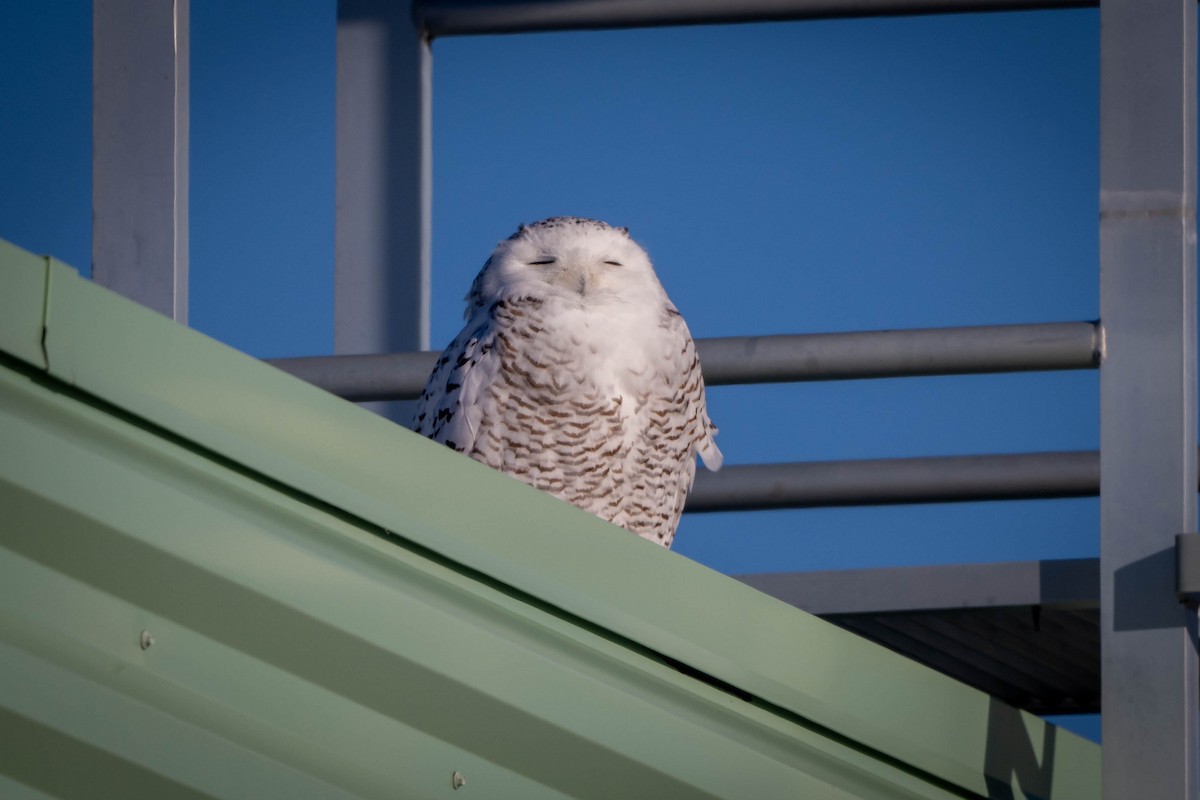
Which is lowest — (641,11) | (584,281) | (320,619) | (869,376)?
(320,619)

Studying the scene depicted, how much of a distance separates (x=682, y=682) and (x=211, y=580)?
1.10 feet

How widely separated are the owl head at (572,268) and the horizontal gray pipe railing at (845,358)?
15cm

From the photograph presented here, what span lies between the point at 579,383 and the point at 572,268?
20 cm

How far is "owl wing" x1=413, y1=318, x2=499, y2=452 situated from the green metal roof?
918mm

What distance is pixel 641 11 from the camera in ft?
7.36

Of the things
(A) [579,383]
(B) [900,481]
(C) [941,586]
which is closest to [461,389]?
(A) [579,383]

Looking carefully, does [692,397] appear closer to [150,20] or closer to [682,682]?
[150,20]

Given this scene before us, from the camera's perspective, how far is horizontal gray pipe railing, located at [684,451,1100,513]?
223cm

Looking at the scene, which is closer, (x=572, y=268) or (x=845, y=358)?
(x=845, y=358)

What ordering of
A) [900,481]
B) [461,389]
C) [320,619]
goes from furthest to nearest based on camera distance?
[900,481], [461,389], [320,619]

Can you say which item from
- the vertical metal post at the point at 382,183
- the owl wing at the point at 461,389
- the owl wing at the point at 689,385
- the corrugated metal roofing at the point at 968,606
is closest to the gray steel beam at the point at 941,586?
the corrugated metal roofing at the point at 968,606

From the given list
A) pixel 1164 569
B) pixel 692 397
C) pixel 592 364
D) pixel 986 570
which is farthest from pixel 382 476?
pixel 986 570

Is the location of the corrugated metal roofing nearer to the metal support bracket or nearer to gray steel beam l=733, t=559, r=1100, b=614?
gray steel beam l=733, t=559, r=1100, b=614

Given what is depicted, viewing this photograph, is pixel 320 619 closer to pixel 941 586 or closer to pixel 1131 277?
pixel 1131 277
